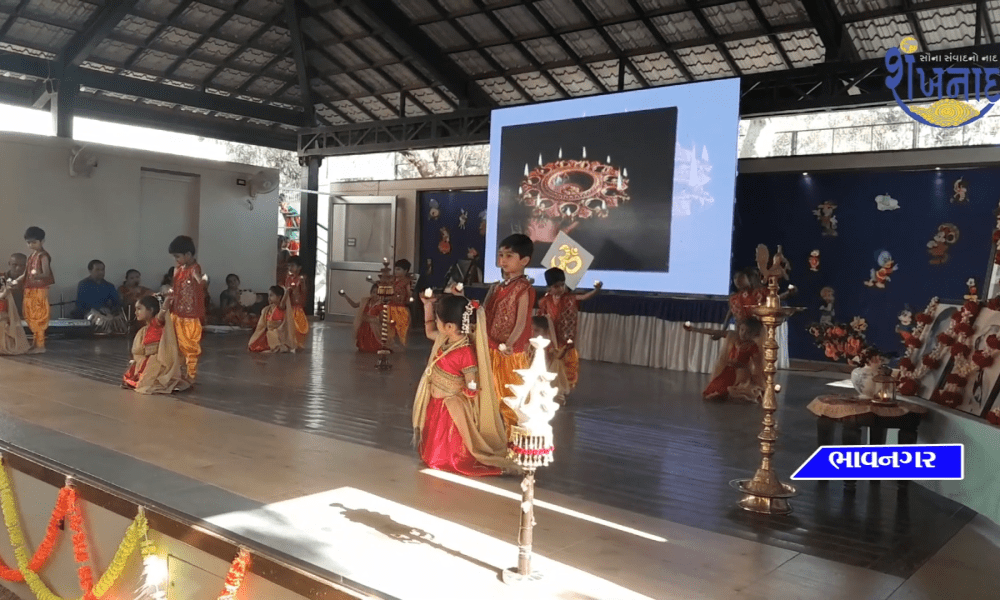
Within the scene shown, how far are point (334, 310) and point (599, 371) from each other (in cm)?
833

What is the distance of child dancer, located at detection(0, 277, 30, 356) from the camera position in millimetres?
8695

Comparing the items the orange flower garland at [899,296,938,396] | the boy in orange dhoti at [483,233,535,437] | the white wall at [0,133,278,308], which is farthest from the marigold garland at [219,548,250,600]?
the white wall at [0,133,278,308]

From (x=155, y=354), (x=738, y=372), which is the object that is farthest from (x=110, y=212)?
(x=738, y=372)

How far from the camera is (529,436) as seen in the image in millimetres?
2797

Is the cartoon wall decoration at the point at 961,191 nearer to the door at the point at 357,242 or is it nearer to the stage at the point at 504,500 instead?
the stage at the point at 504,500

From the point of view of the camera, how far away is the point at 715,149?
968cm

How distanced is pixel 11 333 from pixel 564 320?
20.1 feet

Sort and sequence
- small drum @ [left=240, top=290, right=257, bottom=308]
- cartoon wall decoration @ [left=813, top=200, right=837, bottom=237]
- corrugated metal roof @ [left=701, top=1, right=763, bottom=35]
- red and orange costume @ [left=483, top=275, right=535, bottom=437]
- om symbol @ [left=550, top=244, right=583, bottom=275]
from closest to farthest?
1. red and orange costume @ [left=483, top=275, right=535, bottom=437]
2. corrugated metal roof @ [left=701, top=1, right=763, bottom=35]
3. cartoon wall decoration @ [left=813, top=200, right=837, bottom=237]
4. om symbol @ [left=550, top=244, right=583, bottom=275]
5. small drum @ [left=240, top=290, right=257, bottom=308]

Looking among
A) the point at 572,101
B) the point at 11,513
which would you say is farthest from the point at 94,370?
the point at 572,101

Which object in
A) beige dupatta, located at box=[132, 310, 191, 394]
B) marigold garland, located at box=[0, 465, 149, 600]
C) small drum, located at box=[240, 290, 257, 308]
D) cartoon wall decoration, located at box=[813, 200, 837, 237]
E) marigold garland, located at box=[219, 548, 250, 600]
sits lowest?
marigold garland, located at box=[0, 465, 149, 600]

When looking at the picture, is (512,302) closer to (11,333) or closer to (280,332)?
(280,332)

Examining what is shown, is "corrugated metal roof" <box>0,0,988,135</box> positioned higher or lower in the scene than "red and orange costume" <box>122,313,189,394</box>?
higher

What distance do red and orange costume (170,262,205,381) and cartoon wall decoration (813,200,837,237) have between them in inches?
303

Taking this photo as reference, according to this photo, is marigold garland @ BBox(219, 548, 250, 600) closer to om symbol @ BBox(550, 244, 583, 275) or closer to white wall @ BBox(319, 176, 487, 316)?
om symbol @ BBox(550, 244, 583, 275)
